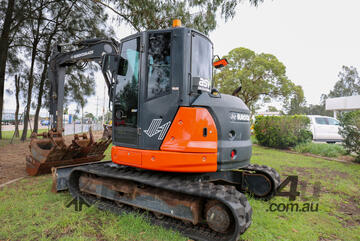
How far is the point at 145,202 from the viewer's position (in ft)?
11.0

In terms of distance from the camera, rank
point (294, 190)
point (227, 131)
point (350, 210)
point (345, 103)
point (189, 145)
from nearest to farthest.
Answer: point (189, 145) → point (227, 131) → point (350, 210) → point (294, 190) → point (345, 103)

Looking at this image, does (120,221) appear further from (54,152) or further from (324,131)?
(324,131)

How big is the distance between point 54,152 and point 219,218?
417 centimetres

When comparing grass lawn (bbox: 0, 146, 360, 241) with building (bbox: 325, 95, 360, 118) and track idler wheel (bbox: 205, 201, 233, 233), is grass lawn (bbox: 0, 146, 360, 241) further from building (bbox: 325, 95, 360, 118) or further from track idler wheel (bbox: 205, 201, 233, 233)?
building (bbox: 325, 95, 360, 118)

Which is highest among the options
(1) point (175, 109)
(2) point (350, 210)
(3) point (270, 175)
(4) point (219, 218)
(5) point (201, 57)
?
(5) point (201, 57)

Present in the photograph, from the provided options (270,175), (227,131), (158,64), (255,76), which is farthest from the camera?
(255,76)

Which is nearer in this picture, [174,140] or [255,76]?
[174,140]

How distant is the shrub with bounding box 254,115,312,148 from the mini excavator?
8.33 meters

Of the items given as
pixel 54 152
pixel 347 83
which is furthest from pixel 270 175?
pixel 347 83

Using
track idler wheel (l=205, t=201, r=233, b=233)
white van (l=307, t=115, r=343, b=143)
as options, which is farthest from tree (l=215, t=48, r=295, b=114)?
track idler wheel (l=205, t=201, r=233, b=233)

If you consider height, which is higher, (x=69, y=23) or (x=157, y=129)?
(x=69, y=23)

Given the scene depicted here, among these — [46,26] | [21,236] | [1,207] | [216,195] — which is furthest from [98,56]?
[46,26]

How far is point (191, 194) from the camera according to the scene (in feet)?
9.45

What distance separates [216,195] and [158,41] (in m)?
2.28
